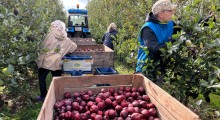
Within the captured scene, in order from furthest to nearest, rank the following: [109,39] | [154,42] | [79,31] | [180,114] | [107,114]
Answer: [79,31] → [109,39] → [154,42] → [107,114] → [180,114]

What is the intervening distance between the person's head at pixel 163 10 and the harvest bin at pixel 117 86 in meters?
0.82

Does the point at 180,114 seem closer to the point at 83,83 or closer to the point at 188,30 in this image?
the point at 188,30

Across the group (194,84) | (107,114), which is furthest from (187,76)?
(107,114)

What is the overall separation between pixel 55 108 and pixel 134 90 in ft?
2.57

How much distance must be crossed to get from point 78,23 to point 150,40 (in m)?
9.93

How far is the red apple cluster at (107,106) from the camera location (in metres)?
1.90

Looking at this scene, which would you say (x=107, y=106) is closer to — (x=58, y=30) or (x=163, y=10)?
(x=163, y=10)

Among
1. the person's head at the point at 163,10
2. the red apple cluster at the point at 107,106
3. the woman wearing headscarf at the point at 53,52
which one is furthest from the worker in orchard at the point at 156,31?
the woman wearing headscarf at the point at 53,52

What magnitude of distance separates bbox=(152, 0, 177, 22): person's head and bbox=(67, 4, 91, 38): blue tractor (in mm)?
8814

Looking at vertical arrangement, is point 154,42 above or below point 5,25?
below

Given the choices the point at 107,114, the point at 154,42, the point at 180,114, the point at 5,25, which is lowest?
the point at 107,114

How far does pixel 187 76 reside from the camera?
2.30 m

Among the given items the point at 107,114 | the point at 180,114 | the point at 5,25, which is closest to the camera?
the point at 180,114

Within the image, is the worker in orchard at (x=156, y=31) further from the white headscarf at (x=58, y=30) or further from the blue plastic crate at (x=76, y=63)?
the white headscarf at (x=58, y=30)
